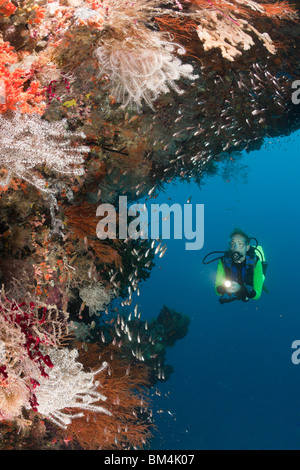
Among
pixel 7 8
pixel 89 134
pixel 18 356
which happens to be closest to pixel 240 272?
pixel 89 134

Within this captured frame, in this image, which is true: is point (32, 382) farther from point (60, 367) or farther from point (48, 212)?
point (48, 212)

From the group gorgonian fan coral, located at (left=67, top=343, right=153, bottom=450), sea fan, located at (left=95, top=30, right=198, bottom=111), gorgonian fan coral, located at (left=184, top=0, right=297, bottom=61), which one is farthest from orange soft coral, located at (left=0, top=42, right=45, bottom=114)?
gorgonian fan coral, located at (left=67, top=343, right=153, bottom=450)

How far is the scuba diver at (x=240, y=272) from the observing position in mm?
7738

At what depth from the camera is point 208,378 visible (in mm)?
62531

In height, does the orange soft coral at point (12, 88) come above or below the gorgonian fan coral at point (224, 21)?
below

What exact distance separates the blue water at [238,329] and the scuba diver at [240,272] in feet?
11.2

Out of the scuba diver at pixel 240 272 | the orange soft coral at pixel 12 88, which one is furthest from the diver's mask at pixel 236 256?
the orange soft coral at pixel 12 88

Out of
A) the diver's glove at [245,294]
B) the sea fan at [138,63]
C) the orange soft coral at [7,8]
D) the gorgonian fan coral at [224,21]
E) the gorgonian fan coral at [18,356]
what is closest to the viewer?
the orange soft coral at [7,8]

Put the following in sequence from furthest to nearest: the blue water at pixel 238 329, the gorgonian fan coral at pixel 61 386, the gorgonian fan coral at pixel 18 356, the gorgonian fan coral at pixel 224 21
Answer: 1. the blue water at pixel 238 329
2. the gorgonian fan coral at pixel 224 21
3. the gorgonian fan coral at pixel 61 386
4. the gorgonian fan coral at pixel 18 356

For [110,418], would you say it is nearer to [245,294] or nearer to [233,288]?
[233,288]

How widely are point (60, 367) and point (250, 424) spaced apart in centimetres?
5388

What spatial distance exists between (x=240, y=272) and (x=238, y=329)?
74.2 metres

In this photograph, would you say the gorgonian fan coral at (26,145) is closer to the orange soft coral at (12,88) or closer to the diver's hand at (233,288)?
the orange soft coral at (12,88)

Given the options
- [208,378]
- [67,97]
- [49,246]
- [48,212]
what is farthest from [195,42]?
[208,378]
